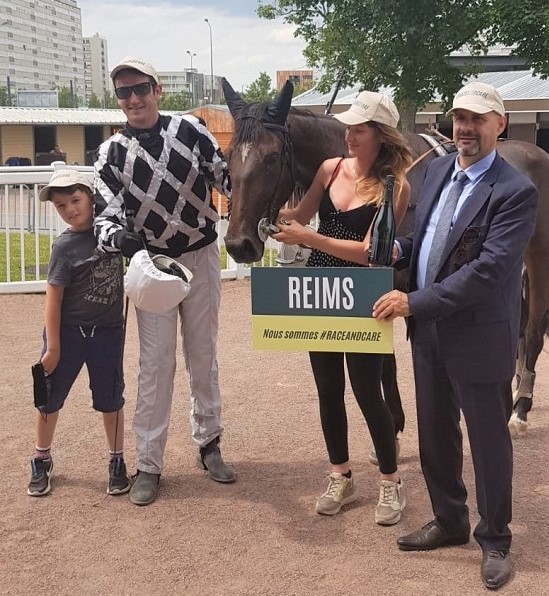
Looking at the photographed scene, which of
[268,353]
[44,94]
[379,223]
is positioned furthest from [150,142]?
[44,94]

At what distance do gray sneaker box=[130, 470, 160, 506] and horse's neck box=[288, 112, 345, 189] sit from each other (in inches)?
68.8

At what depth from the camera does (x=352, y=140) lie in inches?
122

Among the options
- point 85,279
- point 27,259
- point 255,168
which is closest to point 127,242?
point 85,279

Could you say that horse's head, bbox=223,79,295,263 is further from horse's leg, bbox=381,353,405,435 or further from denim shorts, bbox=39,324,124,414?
horse's leg, bbox=381,353,405,435

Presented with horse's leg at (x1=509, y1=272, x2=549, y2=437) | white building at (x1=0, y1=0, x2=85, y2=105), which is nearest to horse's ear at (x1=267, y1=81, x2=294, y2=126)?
horse's leg at (x1=509, y1=272, x2=549, y2=437)

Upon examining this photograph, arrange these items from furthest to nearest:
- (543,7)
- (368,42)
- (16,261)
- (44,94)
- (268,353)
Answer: (44,94), (368,42), (543,7), (16,261), (268,353)

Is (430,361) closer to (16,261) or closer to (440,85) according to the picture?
(16,261)

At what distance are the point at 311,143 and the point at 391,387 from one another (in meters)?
1.53

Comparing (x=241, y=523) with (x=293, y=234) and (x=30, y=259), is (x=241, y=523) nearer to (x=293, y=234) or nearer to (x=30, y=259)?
(x=293, y=234)

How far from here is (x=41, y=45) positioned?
149000mm

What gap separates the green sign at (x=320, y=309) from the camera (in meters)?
2.87

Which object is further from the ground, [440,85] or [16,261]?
[440,85]

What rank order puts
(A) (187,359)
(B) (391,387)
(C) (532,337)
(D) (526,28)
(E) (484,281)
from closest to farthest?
(E) (484,281) < (A) (187,359) < (B) (391,387) < (C) (532,337) < (D) (526,28)

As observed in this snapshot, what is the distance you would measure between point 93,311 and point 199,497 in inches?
44.9
